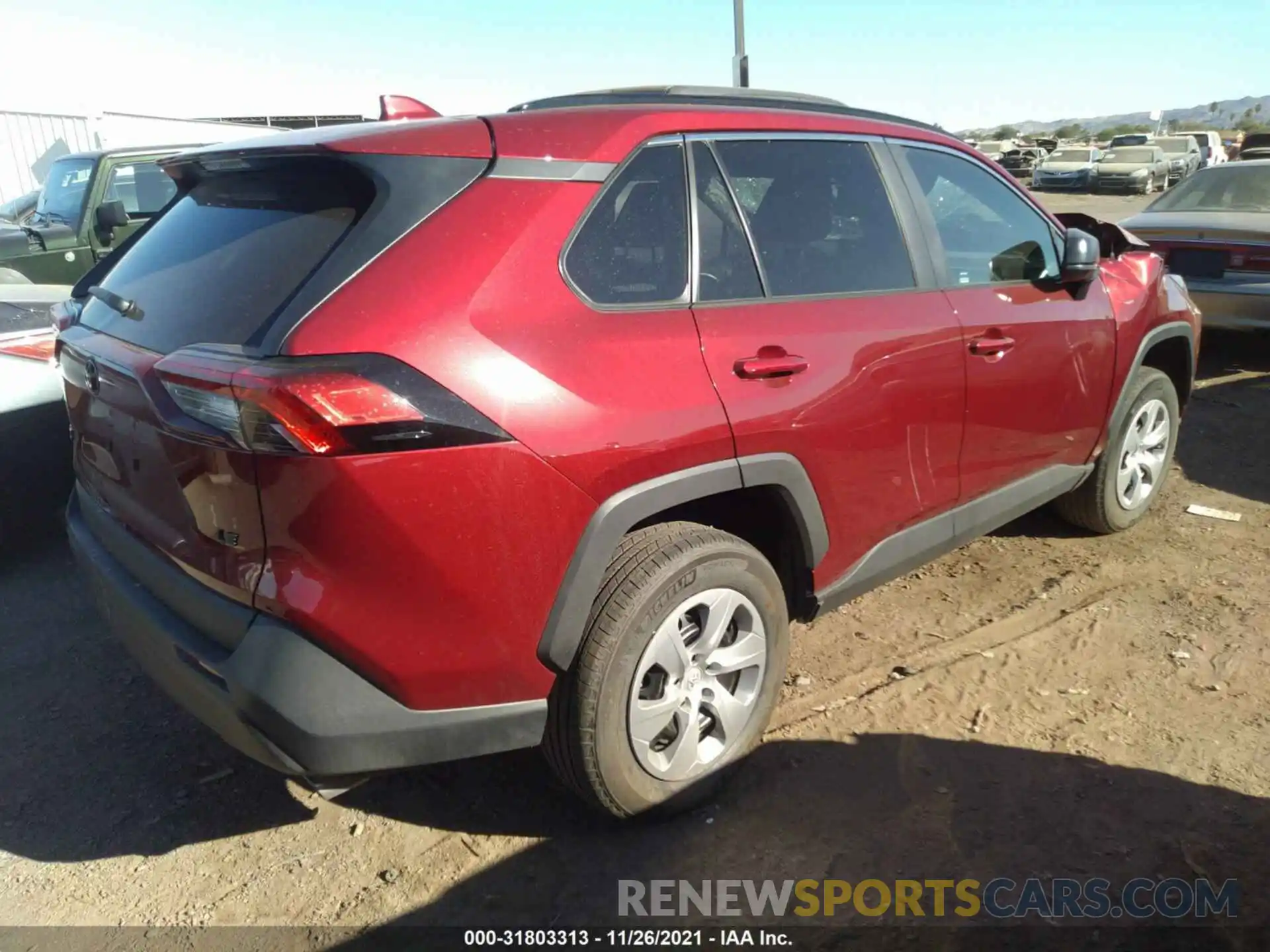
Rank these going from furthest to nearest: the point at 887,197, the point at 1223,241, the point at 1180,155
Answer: the point at 1180,155, the point at 1223,241, the point at 887,197

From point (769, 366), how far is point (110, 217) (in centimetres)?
640

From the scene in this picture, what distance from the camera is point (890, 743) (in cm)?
305

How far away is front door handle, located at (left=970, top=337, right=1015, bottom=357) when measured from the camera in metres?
3.29

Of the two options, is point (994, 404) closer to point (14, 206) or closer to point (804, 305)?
point (804, 305)

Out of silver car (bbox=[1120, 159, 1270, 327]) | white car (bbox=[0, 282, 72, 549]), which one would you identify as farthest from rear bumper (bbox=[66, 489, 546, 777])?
silver car (bbox=[1120, 159, 1270, 327])

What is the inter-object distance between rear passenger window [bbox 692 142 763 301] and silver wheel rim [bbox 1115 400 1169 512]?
2.50m

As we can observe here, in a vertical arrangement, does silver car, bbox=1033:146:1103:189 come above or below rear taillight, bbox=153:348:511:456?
below

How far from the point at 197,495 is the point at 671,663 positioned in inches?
48.3

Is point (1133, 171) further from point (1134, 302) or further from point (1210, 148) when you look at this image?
point (1134, 302)

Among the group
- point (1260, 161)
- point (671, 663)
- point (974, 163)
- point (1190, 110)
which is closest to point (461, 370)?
point (671, 663)

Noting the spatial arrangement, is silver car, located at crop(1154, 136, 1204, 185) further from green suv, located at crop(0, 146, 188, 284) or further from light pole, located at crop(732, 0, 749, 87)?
green suv, located at crop(0, 146, 188, 284)

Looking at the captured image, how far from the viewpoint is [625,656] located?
241 centimetres

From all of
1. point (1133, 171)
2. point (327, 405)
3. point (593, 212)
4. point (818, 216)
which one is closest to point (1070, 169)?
point (1133, 171)

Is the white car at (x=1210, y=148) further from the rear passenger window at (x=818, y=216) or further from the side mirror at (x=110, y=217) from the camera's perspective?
the rear passenger window at (x=818, y=216)
